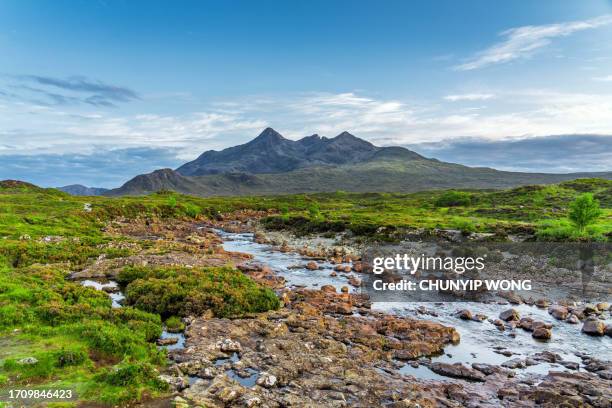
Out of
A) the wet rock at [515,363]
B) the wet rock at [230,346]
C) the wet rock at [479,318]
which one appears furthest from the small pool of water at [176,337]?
the wet rock at [479,318]

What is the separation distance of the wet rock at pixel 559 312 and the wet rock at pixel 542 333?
14.7ft

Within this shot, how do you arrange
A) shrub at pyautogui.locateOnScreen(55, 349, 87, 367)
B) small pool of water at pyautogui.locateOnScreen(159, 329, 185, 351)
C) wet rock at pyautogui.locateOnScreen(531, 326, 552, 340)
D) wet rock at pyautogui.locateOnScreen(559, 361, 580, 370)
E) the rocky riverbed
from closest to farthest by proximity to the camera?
the rocky riverbed → shrub at pyautogui.locateOnScreen(55, 349, 87, 367) → wet rock at pyautogui.locateOnScreen(559, 361, 580, 370) → small pool of water at pyautogui.locateOnScreen(159, 329, 185, 351) → wet rock at pyautogui.locateOnScreen(531, 326, 552, 340)

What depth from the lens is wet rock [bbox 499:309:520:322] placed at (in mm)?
28234

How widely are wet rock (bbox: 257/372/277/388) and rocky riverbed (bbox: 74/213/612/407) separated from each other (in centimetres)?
4

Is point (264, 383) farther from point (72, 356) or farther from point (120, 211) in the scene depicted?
point (120, 211)

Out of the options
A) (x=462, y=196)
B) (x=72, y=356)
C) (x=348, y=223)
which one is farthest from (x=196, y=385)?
(x=462, y=196)

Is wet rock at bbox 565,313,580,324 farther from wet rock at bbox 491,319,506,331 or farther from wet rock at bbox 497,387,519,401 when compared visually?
wet rock at bbox 497,387,519,401

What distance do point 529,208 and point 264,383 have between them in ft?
327

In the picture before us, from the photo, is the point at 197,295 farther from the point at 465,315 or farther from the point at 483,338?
the point at 465,315

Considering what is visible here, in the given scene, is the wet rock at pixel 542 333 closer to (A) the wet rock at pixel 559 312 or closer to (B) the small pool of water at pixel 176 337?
(A) the wet rock at pixel 559 312

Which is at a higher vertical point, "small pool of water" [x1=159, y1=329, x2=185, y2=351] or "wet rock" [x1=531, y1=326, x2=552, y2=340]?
"small pool of water" [x1=159, y1=329, x2=185, y2=351]

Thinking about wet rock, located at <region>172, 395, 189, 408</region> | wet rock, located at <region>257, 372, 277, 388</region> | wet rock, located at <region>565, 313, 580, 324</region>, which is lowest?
wet rock, located at <region>565, 313, 580, 324</region>

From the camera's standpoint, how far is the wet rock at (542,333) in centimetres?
2473

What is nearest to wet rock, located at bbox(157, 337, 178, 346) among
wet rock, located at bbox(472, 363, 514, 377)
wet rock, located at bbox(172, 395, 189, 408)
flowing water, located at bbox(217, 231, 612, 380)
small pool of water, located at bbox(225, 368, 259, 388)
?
small pool of water, located at bbox(225, 368, 259, 388)
